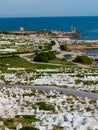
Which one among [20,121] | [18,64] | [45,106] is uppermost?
[20,121]

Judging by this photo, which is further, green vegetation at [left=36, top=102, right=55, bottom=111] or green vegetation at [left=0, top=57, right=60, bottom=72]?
green vegetation at [left=0, top=57, right=60, bottom=72]

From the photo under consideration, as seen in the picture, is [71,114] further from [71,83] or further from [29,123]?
[71,83]

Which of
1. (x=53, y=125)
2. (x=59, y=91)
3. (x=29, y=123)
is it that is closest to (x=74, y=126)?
(x=53, y=125)

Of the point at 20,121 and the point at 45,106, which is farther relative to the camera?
the point at 45,106

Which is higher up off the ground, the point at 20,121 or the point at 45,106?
the point at 20,121

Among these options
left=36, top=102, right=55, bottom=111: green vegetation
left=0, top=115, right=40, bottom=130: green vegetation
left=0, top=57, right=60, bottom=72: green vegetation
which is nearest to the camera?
left=0, top=115, right=40, bottom=130: green vegetation

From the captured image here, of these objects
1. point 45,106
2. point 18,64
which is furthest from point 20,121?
point 18,64

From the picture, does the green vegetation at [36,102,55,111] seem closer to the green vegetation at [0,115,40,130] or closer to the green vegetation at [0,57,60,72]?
the green vegetation at [0,115,40,130]

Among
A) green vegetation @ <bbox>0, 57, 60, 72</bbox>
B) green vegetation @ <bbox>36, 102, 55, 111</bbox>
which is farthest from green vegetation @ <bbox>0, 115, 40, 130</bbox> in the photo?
green vegetation @ <bbox>0, 57, 60, 72</bbox>

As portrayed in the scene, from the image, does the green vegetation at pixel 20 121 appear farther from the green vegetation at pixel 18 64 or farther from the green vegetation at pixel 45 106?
the green vegetation at pixel 18 64

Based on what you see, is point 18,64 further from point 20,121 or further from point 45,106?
point 20,121

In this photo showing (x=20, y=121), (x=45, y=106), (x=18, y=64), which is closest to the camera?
(x=20, y=121)
